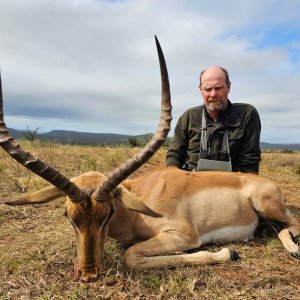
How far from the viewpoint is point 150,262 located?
490 centimetres

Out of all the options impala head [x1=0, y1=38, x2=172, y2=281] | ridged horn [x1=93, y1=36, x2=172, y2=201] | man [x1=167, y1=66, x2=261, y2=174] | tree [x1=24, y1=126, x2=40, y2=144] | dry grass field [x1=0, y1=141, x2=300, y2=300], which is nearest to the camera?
ridged horn [x1=93, y1=36, x2=172, y2=201]

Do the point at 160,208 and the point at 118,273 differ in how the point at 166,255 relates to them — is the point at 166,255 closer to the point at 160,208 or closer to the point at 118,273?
the point at 160,208

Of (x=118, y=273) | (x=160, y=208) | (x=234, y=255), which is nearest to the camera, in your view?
(x=118, y=273)

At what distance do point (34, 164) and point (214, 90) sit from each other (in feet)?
13.2

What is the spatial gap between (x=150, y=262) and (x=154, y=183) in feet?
4.40

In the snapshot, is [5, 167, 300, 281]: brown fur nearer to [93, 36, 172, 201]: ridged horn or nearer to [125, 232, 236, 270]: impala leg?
[125, 232, 236, 270]: impala leg

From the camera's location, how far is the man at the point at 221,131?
7.40m

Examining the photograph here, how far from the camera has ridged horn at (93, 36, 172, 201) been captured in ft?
13.2

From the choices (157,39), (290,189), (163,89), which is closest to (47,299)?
(163,89)

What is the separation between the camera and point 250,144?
7480 millimetres

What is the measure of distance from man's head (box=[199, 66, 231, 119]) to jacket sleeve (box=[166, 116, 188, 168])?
0.65 m

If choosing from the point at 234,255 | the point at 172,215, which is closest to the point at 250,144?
the point at 172,215

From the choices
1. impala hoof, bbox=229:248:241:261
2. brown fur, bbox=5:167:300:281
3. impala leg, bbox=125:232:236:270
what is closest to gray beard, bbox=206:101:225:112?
brown fur, bbox=5:167:300:281

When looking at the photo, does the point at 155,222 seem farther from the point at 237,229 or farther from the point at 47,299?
the point at 47,299
